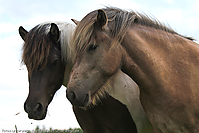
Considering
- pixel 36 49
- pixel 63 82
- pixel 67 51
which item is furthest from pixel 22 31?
pixel 63 82

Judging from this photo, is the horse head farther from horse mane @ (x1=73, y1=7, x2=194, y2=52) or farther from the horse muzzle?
horse mane @ (x1=73, y1=7, x2=194, y2=52)

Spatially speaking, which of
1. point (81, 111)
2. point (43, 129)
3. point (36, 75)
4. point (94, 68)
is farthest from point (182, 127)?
point (43, 129)

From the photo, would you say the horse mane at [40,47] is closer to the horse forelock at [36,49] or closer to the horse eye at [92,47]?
the horse forelock at [36,49]

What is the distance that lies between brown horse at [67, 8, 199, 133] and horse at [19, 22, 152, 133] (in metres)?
0.64

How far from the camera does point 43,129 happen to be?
20.1 feet

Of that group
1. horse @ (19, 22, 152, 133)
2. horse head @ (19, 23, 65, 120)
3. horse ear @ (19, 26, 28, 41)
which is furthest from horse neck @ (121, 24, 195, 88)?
horse ear @ (19, 26, 28, 41)

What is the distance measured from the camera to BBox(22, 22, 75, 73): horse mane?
3.40 m

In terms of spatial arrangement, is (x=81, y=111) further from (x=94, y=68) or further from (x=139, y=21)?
(x=139, y=21)

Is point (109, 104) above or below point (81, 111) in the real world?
above

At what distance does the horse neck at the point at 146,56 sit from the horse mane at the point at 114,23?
10 centimetres

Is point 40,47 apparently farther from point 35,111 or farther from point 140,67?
point 140,67

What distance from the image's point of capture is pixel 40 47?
Answer: 11.5ft

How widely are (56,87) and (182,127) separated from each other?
1834mm

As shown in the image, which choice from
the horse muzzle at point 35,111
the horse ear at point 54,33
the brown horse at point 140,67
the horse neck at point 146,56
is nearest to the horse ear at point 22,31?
the horse ear at point 54,33
